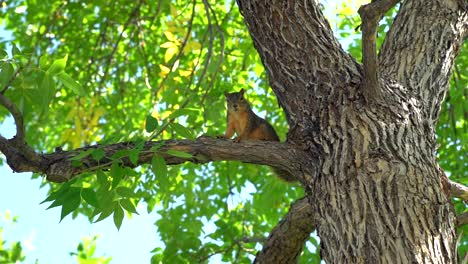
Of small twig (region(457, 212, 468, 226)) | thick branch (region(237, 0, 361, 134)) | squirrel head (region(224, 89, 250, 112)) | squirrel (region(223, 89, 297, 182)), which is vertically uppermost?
squirrel head (region(224, 89, 250, 112))

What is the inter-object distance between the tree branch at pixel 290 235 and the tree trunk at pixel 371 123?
679 millimetres

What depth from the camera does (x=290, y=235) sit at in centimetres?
387

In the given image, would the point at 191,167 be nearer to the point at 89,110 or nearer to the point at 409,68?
the point at 89,110

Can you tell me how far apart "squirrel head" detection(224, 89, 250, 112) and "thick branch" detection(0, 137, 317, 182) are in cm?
199

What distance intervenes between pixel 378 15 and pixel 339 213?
84 cm

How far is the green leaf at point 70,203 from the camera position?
272cm

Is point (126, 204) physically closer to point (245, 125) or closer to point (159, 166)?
point (159, 166)

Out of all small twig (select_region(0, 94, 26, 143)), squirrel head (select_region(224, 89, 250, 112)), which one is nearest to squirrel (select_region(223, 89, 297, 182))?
squirrel head (select_region(224, 89, 250, 112))

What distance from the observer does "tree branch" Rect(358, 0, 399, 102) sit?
278 cm

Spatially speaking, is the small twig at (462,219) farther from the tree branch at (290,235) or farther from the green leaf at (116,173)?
the green leaf at (116,173)

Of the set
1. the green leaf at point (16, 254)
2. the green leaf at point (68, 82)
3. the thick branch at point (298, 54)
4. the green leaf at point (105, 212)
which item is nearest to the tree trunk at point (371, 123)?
the thick branch at point (298, 54)

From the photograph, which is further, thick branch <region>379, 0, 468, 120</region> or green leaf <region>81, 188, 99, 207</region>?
thick branch <region>379, 0, 468, 120</region>

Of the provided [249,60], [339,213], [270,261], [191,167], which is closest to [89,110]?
[191,167]

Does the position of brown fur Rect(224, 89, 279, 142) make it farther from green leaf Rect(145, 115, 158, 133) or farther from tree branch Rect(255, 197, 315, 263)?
→ green leaf Rect(145, 115, 158, 133)
